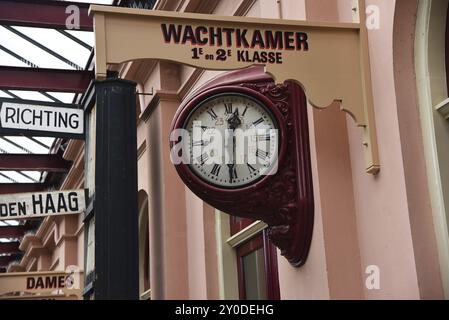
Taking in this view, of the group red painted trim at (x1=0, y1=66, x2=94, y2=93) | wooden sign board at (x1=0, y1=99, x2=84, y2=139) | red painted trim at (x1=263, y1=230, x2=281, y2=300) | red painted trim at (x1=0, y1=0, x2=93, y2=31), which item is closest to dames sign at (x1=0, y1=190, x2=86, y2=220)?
wooden sign board at (x1=0, y1=99, x2=84, y2=139)

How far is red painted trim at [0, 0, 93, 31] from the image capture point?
9.22 meters

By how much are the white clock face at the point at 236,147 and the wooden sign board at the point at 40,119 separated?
A: 293cm

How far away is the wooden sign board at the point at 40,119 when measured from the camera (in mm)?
7559

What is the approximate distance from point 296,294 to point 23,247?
15.2m

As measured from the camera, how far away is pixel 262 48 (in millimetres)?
4469

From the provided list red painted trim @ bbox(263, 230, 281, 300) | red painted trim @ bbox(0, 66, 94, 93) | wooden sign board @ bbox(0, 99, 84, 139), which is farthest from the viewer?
red painted trim @ bbox(0, 66, 94, 93)

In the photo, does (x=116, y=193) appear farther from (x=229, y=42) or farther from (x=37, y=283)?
(x=37, y=283)

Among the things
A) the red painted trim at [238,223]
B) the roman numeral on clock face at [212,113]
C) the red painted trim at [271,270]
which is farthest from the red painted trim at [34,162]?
the roman numeral on clock face at [212,113]

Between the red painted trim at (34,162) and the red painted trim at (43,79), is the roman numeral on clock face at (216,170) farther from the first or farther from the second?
the red painted trim at (34,162)

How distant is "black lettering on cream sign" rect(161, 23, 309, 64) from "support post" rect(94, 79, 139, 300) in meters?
1.89

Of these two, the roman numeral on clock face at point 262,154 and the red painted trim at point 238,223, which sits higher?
the red painted trim at point 238,223

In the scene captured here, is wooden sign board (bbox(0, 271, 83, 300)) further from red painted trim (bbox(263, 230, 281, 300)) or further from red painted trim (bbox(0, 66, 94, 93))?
red painted trim (bbox(263, 230, 281, 300))

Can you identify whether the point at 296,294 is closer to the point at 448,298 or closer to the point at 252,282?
the point at 448,298

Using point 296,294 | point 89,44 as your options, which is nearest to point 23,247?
point 89,44
